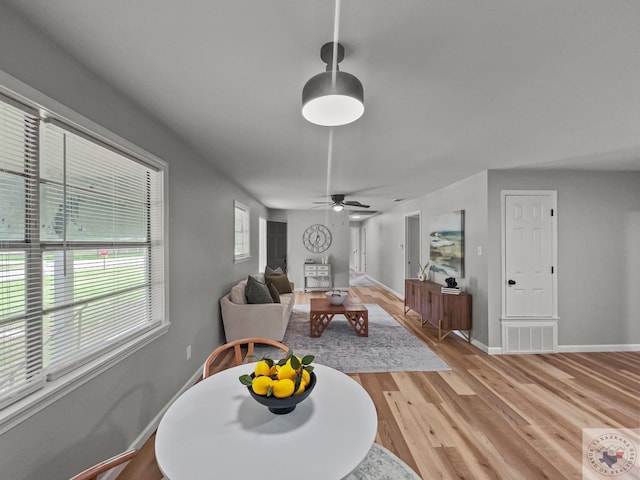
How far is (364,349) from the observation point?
3727 millimetres

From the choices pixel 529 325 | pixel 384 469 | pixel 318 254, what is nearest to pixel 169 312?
pixel 384 469

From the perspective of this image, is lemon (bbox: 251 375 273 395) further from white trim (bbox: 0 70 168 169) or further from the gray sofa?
the gray sofa

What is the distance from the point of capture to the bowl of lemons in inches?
41.9

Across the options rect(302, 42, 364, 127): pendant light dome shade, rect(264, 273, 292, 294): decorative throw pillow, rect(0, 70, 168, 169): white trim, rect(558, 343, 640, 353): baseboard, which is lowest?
rect(558, 343, 640, 353): baseboard

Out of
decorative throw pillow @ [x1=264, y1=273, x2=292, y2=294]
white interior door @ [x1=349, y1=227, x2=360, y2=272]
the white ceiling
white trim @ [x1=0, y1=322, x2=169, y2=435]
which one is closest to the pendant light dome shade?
the white ceiling

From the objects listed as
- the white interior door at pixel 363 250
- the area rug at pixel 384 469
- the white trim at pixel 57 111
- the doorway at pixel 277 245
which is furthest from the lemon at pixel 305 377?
the white interior door at pixel 363 250

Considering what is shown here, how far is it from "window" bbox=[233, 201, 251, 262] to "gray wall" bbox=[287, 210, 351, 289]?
2.50 metres

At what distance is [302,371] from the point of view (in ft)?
3.80

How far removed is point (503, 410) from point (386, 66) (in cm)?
282

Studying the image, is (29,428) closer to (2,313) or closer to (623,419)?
(2,313)

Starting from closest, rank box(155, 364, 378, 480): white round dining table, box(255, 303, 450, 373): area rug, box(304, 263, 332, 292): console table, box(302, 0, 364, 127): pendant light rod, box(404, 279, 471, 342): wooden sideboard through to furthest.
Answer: box(155, 364, 378, 480): white round dining table < box(302, 0, 364, 127): pendant light rod < box(255, 303, 450, 373): area rug < box(404, 279, 471, 342): wooden sideboard < box(304, 263, 332, 292): console table

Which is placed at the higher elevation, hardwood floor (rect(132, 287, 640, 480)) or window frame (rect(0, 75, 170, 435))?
window frame (rect(0, 75, 170, 435))

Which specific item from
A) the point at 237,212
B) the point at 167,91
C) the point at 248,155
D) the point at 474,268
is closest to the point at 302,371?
the point at 167,91

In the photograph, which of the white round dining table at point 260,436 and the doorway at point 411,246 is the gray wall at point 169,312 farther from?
the doorway at point 411,246
